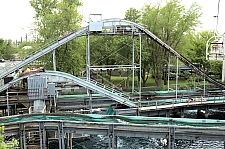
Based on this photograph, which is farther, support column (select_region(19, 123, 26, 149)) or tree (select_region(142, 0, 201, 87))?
tree (select_region(142, 0, 201, 87))

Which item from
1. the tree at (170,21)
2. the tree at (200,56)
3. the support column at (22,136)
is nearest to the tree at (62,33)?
the tree at (170,21)

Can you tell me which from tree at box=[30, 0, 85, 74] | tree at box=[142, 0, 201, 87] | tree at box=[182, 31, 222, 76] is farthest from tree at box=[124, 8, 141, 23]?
tree at box=[30, 0, 85, 74]

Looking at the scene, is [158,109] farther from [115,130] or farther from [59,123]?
[59,123]

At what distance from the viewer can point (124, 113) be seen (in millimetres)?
27547

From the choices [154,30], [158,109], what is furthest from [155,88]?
[158,109]

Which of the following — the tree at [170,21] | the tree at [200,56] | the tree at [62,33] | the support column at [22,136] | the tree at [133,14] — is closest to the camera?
the support column at [22,136]

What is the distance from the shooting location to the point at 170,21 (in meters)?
43.2

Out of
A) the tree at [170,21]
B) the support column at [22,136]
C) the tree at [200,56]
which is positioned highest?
the tree at [170,21]

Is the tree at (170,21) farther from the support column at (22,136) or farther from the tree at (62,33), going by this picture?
the support column at (22,136)

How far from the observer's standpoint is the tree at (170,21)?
142ft

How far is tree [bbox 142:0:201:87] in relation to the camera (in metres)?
43.3

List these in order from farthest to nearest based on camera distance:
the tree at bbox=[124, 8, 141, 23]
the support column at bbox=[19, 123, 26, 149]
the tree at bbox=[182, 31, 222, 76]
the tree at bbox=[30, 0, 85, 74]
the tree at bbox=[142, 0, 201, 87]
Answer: the tree at bbox=[182, 31, 222, 76]
the tree at bbox=[124, 8, 141, 23]
the tree at bbox=[142, 0, 201, 87]
the tree at bbox=[30, 0, 85, 74]
the support column at bbox=[19, 123, 26, 149]

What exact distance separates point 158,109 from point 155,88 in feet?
46.2

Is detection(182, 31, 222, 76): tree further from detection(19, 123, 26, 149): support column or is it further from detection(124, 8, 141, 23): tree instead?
detection(19, 123, 26, 149): support column
